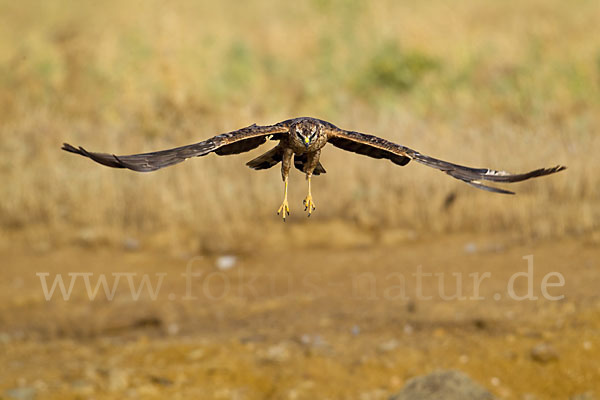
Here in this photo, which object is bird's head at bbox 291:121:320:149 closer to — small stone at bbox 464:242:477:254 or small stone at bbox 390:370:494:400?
small stone at bbox 390:370:494:400

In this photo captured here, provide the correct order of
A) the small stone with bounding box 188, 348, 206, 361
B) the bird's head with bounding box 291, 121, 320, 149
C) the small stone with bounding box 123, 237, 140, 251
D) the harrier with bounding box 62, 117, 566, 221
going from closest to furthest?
the harrier with bounding box 62, 117, 566, 221, the bird's head with bounding box 291, 121, 320, 149, the small stone with bounding box 188, 348, 206, 361, the small stone with bounding box 123, 237, 140, 251

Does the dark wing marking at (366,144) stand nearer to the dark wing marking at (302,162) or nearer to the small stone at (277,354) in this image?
the dark wing marking at (302,162)

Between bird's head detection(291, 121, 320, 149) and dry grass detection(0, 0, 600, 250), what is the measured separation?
5.38 m

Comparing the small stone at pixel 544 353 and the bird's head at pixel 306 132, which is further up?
the bird's head at pixel 306 132

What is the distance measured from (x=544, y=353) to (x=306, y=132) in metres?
3.54

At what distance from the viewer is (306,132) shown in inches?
179

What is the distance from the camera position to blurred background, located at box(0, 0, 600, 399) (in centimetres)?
702

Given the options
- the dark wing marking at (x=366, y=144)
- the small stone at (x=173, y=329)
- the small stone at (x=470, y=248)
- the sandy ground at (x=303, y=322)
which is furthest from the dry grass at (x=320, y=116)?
the dark wing marking at (x=366, y=144)

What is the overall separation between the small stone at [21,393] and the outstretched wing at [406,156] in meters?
3.69

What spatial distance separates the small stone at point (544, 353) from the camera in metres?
6.73

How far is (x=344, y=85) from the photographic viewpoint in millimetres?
16375

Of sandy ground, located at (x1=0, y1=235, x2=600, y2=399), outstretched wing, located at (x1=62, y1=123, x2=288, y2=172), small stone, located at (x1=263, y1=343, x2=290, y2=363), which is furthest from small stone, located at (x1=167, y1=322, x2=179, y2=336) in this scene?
outstretched wing, located at (x1=62, y1=123, x2=288, y2=172)

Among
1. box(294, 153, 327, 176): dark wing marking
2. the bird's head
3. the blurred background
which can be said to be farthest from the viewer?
the blurred background

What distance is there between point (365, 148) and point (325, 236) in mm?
5235
